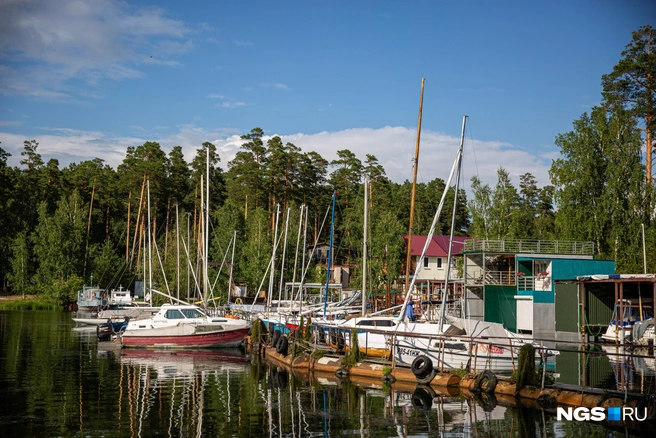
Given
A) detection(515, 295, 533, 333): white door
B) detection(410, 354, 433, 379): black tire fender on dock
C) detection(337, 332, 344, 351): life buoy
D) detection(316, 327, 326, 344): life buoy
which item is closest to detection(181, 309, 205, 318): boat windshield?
detection(316, 327, 326, 344): life buoy

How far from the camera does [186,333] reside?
40.7 meters

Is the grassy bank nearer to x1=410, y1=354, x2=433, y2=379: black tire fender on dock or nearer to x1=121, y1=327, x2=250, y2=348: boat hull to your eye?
x1=121, y1=327, x2=250, y2=348: boat hull

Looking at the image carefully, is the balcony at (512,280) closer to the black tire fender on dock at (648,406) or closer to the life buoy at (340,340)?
the life buoy at (340,340)

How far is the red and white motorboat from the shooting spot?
1601 inches

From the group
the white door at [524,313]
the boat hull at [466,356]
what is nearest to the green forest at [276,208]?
the white door at [524,313]

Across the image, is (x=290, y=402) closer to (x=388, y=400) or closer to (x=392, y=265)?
(x=388, y=400)

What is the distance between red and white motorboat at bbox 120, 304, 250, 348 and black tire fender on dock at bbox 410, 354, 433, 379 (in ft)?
56.4

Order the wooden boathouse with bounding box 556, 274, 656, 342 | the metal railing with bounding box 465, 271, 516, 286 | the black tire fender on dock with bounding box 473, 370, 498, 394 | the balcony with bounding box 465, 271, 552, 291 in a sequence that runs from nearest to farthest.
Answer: the black tire fender on dock with bounding box 473, 370, 498, 394 < the wooden boathouse with bounding box 556, 274, 656, 342 < the balcony with bounding box 465, 271, 552, 291 < the metal railing with bounding box 465, 271, 516, 286

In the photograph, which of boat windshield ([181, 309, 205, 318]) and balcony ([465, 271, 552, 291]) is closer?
boat windshield ([181, 309, 205, 318])

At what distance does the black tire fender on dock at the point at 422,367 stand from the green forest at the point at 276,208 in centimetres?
2506

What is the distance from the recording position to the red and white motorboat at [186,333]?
40.7m

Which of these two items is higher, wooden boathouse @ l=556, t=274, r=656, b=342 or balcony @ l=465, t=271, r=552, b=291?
balcony @ l=465, t=271, r=552, b=291

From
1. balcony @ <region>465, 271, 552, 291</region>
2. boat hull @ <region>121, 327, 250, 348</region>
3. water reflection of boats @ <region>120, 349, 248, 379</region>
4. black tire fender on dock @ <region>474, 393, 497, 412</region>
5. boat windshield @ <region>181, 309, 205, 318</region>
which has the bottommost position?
water reflection of boats @ <region>120, 349, 248, 379</region>

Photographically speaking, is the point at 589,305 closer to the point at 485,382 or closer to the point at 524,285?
the point at 524,285
